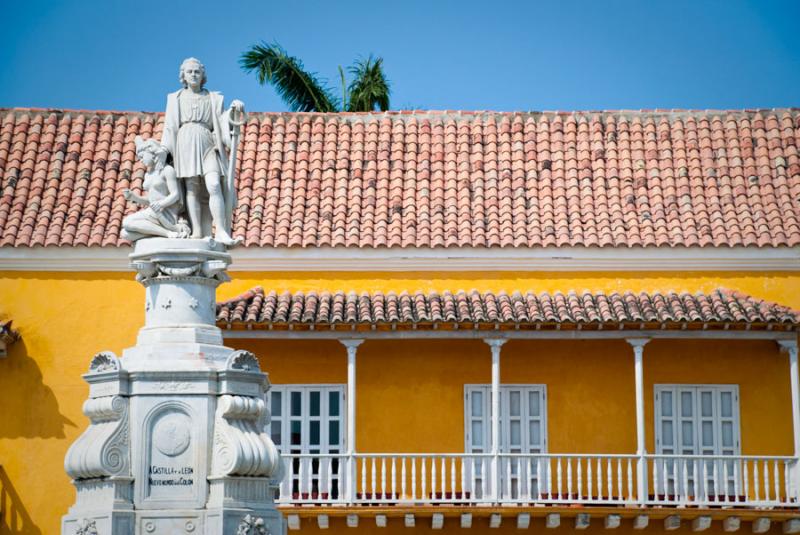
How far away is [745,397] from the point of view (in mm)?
29656

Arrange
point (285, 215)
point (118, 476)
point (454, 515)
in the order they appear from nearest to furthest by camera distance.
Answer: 1. point (118, 476)
2. point (454, 515)
3. point (285, 215)

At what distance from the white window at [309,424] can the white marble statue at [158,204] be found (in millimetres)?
11208

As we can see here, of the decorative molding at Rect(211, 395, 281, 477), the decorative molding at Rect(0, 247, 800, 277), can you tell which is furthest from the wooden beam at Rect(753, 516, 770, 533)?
the decorative molding at Rect(211, 395, 281, 477)

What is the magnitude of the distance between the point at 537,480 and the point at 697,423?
282cm

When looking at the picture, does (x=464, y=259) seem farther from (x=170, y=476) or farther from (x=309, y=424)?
(x=170, y=476)

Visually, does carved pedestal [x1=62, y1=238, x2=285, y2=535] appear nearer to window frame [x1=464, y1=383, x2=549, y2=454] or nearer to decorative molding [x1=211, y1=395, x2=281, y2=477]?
decorative molding [x1=211, y1=395, x2=281, y2=477]

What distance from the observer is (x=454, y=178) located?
1225 inches

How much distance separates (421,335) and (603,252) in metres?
3.27

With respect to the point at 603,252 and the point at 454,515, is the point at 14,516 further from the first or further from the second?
the point at 603,252

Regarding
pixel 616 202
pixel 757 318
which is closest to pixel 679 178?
pixel 616 202

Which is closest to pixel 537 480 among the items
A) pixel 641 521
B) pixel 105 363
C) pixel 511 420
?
pixel 511 420

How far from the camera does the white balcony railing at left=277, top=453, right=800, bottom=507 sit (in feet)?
92.0

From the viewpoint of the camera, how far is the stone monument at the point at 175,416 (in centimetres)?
1689

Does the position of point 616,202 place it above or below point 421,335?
above
